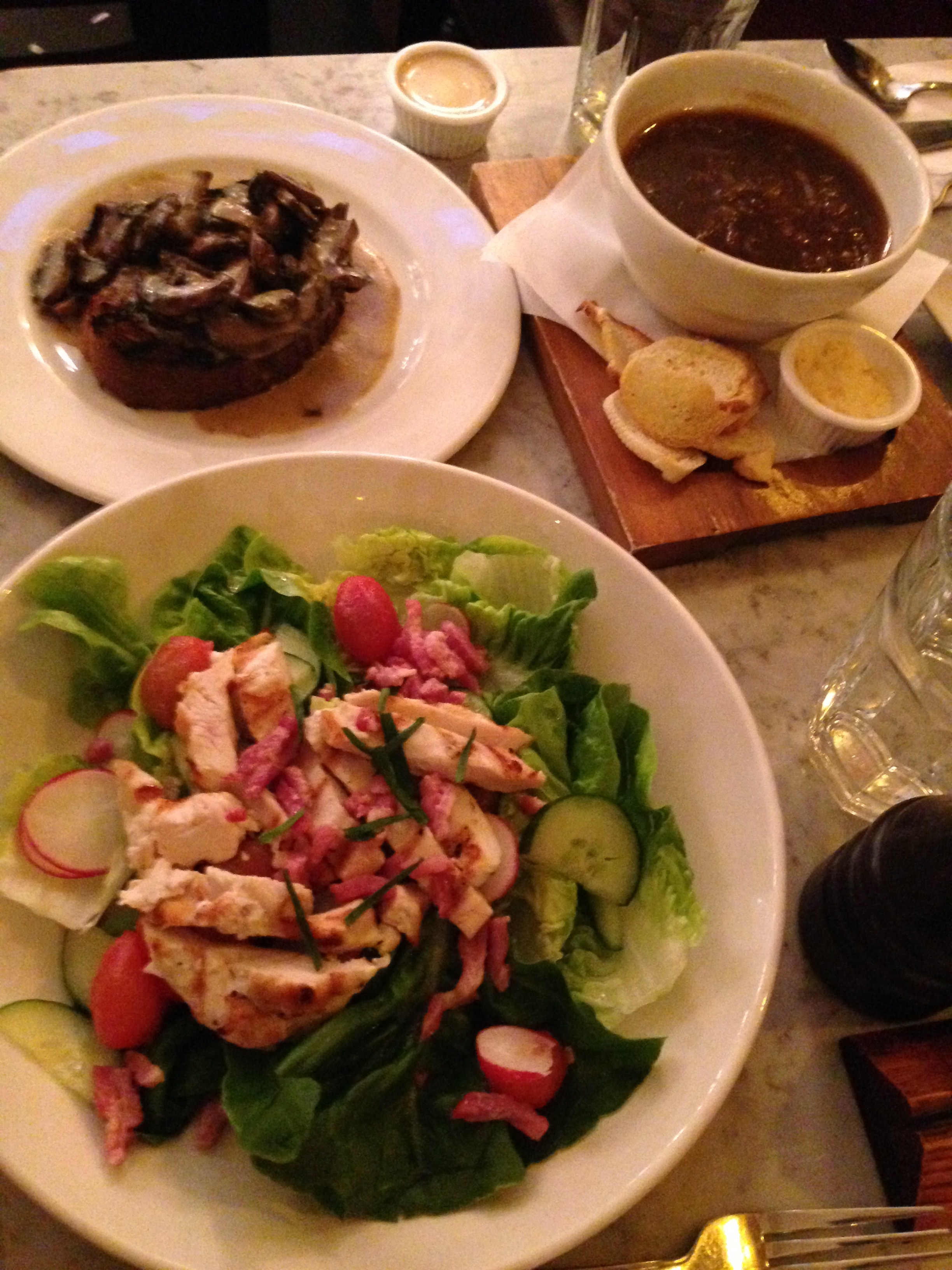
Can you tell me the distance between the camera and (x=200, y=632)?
121cm

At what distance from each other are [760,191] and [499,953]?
1382mm

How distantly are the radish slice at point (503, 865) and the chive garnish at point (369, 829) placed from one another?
0.40ft

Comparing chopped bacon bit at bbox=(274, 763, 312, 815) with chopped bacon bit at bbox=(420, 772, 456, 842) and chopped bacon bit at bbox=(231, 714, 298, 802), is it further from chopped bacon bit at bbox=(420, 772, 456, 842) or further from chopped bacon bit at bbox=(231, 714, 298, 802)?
chopped bacon bit at bbox=(420, 772, 456, 842)

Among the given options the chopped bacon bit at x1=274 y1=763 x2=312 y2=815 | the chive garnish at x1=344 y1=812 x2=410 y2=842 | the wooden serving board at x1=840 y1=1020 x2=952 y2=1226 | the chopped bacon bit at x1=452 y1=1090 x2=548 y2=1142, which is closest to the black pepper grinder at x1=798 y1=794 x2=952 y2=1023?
the wooden serving board at x1=840 y1=1020 x2=952 y2=1226

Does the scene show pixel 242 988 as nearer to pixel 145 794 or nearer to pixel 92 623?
pixel 145 794

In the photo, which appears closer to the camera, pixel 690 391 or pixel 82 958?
pixel 82 958

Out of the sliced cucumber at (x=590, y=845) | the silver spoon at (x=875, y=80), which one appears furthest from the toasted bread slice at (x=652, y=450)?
the silver spoon at (x=875, y=80)

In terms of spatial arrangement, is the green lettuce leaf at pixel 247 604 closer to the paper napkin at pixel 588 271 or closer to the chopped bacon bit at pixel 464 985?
the chopped bacon bit at pixel 464 985

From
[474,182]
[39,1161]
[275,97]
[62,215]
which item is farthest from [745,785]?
[275,97]

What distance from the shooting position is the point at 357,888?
1040 mm

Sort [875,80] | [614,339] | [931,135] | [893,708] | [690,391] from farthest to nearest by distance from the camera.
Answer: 1. [875,80]
2. [931,135]
3. [614,339]
4. [690,391]
5. [893,708]

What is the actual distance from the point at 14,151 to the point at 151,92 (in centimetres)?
44

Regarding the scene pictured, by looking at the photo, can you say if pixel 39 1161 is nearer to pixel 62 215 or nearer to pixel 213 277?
pixel 213 277

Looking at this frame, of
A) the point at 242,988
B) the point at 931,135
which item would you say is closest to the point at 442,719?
the point at 242,988
